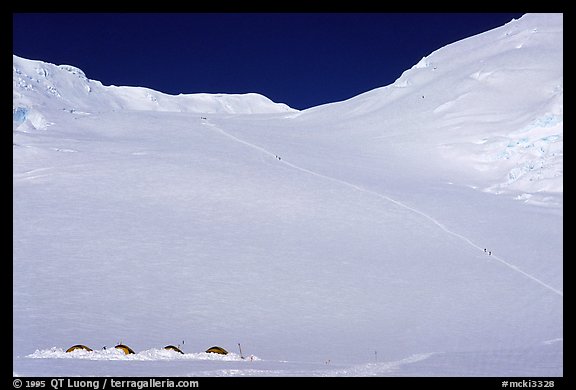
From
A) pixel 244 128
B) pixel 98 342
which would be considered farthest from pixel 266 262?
pixel 244 128

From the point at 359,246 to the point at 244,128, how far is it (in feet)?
111

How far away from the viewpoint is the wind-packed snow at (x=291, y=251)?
13.7 meters

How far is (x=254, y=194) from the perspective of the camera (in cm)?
2906

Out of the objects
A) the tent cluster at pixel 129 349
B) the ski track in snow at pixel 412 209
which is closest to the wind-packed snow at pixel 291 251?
the ski track in snow at pixel 412 209

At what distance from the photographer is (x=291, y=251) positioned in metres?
21.4

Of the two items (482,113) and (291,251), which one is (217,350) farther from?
(482,113)

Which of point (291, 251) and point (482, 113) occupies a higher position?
point (482, 113)

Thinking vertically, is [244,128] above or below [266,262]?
above

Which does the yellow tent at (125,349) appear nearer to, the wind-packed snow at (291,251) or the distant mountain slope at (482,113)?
the wind-packed snow at (291,251)

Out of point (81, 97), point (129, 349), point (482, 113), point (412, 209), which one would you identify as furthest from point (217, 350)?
point (81, 97)

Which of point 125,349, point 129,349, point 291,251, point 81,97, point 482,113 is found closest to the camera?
point 125,349

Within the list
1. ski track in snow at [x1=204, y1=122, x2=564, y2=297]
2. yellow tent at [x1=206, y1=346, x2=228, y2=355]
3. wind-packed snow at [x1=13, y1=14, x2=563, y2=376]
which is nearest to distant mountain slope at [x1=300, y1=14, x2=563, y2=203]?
wind-packed snow at [x1=13, y1=14, x2=563, y2=376]

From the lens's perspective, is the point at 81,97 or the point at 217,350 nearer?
the point at 217,350
